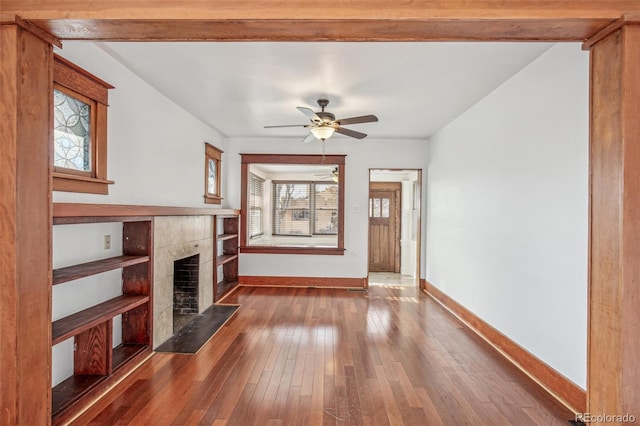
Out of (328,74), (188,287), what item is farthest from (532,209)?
(188,287)

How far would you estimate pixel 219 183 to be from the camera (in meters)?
5.45

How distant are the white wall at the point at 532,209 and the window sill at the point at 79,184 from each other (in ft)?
11.5

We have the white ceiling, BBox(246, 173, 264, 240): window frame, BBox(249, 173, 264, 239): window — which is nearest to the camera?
the white ceiling

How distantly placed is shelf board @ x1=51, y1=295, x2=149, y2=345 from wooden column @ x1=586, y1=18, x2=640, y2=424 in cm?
277

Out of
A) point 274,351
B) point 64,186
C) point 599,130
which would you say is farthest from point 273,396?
point 599,130

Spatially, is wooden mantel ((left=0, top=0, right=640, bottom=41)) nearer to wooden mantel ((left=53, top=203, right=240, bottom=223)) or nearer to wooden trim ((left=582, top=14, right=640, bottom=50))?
wooden trim ((left=582, top=14, right=640, bottom=50))

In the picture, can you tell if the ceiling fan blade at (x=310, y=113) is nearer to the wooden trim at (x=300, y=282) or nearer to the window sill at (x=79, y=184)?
the window sill at (x=79, y=184)

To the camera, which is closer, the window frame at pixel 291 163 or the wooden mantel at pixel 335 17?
the wooden mantel at pixel 335 17

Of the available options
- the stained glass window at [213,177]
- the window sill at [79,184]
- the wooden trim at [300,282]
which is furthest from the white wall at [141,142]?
the wooden trim at [300,282]

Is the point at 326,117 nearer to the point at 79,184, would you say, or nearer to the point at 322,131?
the point at 322,131

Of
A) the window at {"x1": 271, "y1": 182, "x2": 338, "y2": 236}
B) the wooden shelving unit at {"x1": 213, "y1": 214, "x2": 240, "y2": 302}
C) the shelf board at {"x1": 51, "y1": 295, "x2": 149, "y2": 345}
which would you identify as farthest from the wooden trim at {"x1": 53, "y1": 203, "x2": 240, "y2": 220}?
the window at {"x1": 271, "y1": 182, "x2": 338, "y2": 236}

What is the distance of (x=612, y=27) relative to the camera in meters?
1.35

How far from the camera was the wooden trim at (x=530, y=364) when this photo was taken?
222cm

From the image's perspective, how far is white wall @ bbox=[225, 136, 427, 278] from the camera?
18.5ft
